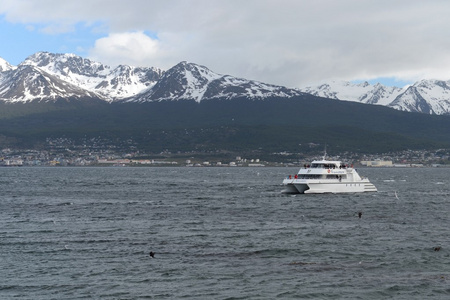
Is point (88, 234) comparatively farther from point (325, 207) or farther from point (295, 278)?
point (325, 207)

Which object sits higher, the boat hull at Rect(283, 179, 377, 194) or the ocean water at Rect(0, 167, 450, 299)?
the boat hull at Rect(283, 179, 377, 194)

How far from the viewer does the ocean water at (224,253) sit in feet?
135

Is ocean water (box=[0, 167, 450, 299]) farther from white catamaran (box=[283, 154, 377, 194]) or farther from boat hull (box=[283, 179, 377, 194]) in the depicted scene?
white catamaran (box=[283, 154, 377, 194])

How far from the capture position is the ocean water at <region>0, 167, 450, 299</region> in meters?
41.2

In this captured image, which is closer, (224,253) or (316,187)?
(224,253)

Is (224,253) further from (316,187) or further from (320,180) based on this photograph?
(320,180)

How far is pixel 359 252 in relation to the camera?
174ft

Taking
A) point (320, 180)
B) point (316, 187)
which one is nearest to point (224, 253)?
point (316, 187)

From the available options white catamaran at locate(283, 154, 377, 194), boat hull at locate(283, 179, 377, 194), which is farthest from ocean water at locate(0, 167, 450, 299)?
white catamaran at locate(283, 154, 377, 194)

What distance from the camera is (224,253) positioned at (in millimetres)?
52531

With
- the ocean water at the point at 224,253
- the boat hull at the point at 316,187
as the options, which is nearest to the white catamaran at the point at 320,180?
the boat hull at the point at 316,187

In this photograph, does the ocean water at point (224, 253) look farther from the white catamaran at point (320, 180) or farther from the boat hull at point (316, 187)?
the white catamaran at point (320, 180)

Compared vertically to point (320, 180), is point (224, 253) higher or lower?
lower

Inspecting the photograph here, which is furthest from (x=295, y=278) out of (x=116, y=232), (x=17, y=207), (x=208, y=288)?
(x=17, y=207)
